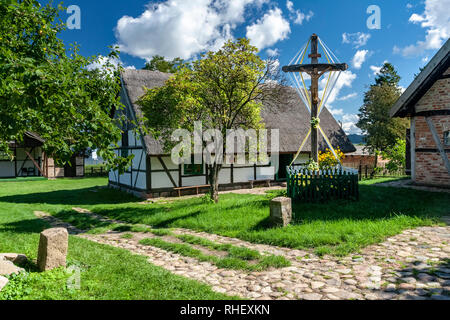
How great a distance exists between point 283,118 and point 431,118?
31.4ft

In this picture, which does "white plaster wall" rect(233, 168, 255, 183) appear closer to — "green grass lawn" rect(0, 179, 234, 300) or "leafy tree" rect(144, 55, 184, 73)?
"green grass lawn" rect(0, 179, 234, 300)

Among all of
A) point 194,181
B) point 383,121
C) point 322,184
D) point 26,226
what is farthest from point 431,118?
point 383,121

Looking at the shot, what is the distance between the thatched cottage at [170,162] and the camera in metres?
14.5

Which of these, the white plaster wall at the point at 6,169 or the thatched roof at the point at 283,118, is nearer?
the thatched roof at the point at 283,118

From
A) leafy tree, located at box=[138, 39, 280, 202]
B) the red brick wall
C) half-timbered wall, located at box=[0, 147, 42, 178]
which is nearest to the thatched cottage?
leafy tree, located at box=[138, 39, 280, 202]

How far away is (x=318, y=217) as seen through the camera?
7.45 metres

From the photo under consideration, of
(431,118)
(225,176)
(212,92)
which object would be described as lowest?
(225,176)

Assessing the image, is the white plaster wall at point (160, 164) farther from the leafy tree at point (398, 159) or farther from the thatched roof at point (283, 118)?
the leafy tree at point (398, 159)

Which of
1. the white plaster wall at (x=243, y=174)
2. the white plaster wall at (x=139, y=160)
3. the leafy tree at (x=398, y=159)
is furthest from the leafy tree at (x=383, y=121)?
the white plaster wall at (x=139, y=160)

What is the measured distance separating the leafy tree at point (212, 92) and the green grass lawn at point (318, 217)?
7.37 feet

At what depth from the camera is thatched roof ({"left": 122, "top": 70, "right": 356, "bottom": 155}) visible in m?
14.9

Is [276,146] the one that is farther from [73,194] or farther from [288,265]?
[288,265]

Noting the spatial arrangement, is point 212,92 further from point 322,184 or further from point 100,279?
point 100,279

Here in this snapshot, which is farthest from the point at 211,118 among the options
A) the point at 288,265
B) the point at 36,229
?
the point at 288,265
